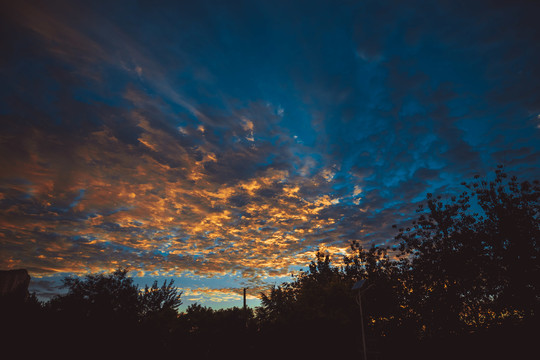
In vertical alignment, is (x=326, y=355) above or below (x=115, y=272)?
below

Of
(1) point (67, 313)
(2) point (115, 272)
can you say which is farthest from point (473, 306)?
(2) point (115, 272)

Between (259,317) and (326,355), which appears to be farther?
(259,317)

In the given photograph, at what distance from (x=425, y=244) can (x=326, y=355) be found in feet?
49.6

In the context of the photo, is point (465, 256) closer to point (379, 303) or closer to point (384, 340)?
point (384, 340)

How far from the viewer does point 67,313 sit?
1274 cm

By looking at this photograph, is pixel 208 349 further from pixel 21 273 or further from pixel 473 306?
pixel 21 273

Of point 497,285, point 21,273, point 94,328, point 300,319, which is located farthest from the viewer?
point 21,273

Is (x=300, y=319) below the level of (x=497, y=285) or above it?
below

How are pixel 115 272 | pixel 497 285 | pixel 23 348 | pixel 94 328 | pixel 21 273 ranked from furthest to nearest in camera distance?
pixel 21 273
pixel 115 272
pixel 497 285
pixel 94 328
pixel 23 348

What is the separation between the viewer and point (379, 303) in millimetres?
32938

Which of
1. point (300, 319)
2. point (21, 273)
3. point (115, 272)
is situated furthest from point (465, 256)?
point (21, 273)

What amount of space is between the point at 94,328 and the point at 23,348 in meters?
2.71

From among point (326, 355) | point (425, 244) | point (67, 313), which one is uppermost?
point (425, 244)

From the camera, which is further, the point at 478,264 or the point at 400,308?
the point at 400,308
